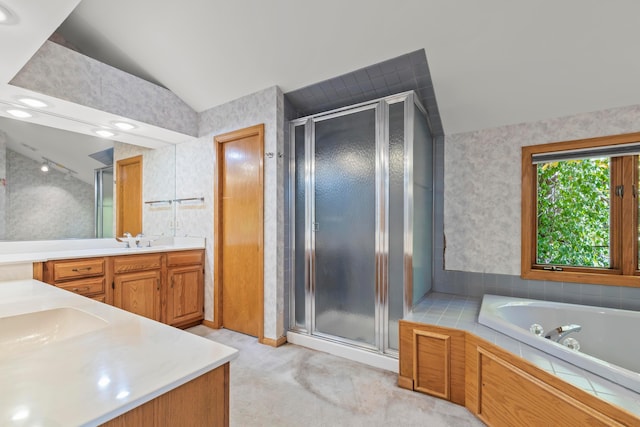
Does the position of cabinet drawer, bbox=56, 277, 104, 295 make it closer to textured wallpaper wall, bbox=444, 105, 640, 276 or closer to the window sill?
textured wallpaper wall, bbox=444, 105, 640, 276

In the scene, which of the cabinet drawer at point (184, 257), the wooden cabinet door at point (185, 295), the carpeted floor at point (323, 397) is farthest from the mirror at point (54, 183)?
the carpeted floor at point (323, 397)

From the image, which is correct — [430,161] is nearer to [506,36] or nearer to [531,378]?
[506,36]

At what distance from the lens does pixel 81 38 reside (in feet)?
9.05

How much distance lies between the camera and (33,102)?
2.35 metres

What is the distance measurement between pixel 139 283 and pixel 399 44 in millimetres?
3010

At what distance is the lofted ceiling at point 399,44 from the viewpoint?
71.2 inches

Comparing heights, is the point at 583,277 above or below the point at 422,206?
below

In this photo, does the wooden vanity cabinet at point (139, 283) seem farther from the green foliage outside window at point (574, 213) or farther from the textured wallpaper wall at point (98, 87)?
the green foliage outside window at point (574, 213)

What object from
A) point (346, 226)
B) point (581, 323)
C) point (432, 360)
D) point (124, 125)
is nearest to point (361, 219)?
point (346, 226)

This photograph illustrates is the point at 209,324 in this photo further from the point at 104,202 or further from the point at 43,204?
the point at 43,204

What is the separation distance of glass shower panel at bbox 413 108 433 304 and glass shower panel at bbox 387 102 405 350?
12 centimetres

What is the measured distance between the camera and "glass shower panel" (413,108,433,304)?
7.89 feet

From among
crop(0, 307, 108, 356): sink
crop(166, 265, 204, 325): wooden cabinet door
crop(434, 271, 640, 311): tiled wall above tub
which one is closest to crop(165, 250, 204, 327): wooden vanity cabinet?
crop(166, 265, 204, 325): wooden cabinet door

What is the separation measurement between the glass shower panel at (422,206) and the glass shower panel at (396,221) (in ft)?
0.38
